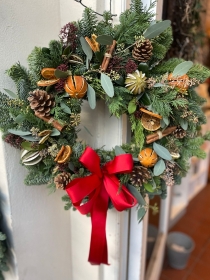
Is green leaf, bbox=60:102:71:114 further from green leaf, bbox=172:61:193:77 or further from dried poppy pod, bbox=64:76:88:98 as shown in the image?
green leaf, bbox=172:61:193:77

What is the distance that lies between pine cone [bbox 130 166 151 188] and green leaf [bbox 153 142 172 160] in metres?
0.04

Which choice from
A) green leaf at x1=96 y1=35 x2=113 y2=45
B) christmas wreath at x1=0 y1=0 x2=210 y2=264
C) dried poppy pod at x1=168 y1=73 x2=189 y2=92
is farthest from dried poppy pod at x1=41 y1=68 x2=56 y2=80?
dried poppy pod at x1=168 y1=73 x2=189 y2=92

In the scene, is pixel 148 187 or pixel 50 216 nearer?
pixel 148 187

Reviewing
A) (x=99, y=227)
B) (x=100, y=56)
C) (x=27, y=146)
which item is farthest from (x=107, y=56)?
(x=99, y=227)

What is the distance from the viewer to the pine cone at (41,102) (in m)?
0.52

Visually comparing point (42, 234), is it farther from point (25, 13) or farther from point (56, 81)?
point (25, 13)

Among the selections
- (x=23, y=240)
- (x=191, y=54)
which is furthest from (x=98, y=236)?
(x=191, y=54)

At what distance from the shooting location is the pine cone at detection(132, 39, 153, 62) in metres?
0.52

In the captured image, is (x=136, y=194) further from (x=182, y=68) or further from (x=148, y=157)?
(x=182, y=68)

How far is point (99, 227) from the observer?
637 millimetres

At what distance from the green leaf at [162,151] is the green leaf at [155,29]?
22cm

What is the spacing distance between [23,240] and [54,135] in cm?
32

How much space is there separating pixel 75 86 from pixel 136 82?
0.12 meters

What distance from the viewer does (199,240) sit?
1.66 meters
